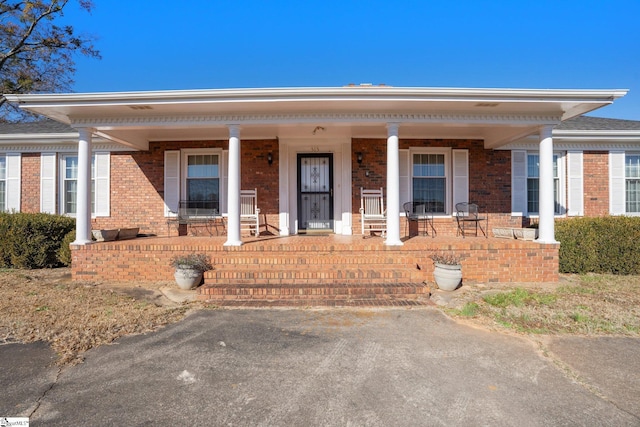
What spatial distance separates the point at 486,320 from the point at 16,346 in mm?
5211

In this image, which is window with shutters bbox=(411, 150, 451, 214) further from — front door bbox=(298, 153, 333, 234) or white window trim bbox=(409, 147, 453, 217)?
front door bbox=(298, 153, 333, 234)

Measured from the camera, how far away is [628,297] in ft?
16.4

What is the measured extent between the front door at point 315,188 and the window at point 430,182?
226 centimetres

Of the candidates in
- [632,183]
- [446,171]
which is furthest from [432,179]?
[632,183]

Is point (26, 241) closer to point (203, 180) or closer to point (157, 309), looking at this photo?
point (203, 180)

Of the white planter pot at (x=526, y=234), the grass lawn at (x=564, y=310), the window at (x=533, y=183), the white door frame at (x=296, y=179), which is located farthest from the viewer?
the window at (x=533, y=183)

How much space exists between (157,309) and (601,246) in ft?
27.4

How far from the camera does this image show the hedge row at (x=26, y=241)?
7.17 metres

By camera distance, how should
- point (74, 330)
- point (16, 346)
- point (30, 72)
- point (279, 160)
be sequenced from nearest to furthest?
point (16, 346) < point (74, 330) < point (279, 160) < point (30, 72)

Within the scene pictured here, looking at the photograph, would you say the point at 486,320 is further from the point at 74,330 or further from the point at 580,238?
the point at 74,330

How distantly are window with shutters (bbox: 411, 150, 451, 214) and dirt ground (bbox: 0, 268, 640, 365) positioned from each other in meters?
2.99

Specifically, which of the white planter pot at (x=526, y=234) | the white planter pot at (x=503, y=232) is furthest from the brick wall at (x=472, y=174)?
the white planter pot at (x=526, y=234)

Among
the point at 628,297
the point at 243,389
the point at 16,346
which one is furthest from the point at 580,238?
the point at 16,346

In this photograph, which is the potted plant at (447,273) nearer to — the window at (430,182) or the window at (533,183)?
the window at (430,182)
